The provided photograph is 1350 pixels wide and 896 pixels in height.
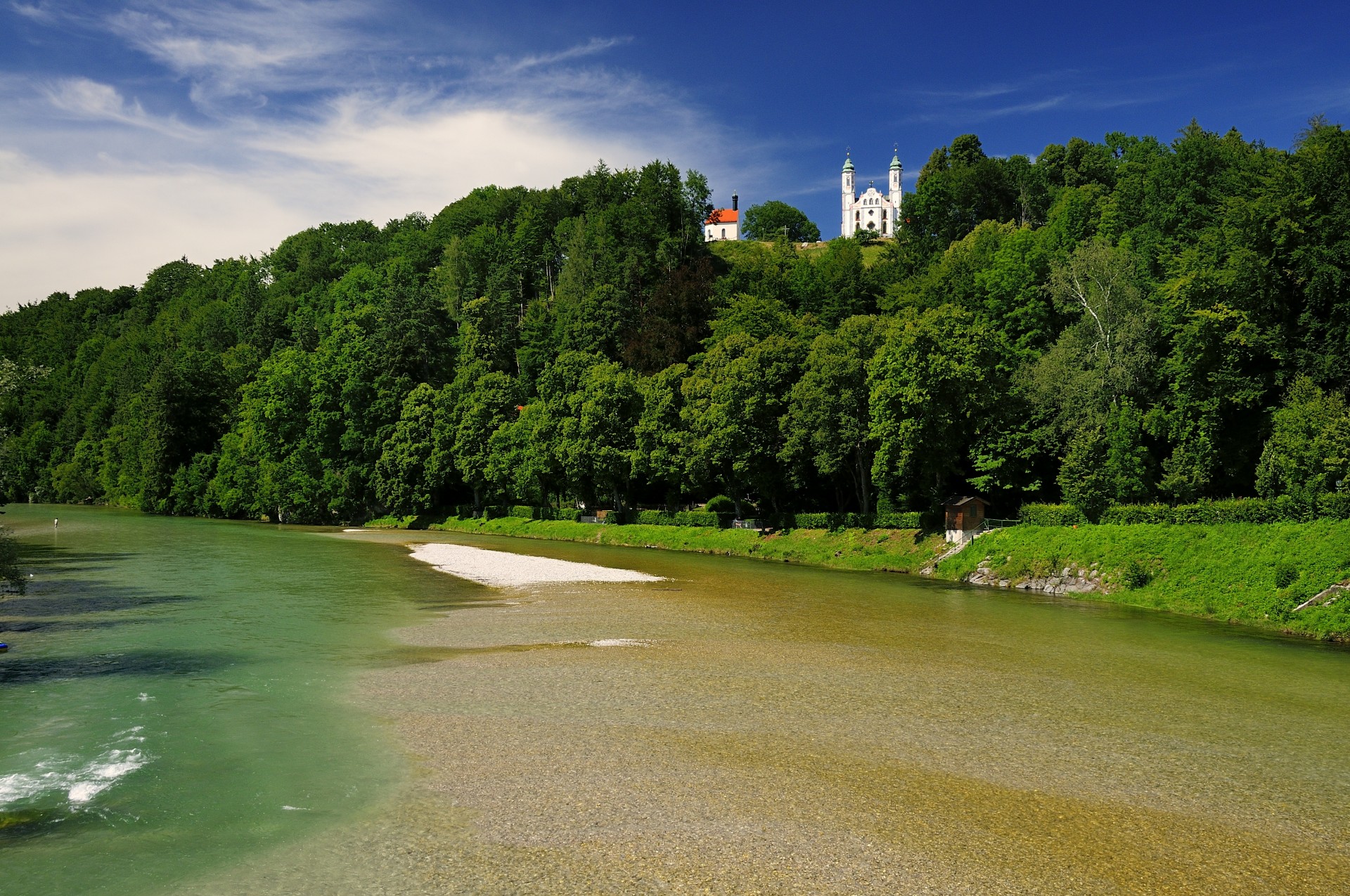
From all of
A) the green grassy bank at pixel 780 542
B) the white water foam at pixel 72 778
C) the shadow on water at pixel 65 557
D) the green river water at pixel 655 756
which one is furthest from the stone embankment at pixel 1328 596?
the shadow on water at pixel 65 557

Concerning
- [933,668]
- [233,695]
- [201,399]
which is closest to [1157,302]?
[933,668]

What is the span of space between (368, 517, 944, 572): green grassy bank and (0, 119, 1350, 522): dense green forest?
138 inches

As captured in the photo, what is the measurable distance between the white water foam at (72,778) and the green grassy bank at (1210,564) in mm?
33241

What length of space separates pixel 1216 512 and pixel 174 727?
39909 millimetres

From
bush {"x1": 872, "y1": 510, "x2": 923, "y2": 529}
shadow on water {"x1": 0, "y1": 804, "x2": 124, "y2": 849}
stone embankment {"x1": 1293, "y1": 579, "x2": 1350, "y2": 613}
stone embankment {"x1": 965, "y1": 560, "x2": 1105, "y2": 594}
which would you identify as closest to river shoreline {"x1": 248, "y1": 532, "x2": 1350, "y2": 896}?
shadow on water {"x1": 0, "y1": 804, "x2": 124, "y2": 849}

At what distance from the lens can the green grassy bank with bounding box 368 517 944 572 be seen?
50.7 meters

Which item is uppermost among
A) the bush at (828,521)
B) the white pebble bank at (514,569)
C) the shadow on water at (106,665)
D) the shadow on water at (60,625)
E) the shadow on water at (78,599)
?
the bush at (828,521)

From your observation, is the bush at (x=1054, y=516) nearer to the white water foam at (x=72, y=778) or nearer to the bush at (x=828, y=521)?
the bush at (x=828, y=521)

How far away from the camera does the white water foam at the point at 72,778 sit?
12.1 metres

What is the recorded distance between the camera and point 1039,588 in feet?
136

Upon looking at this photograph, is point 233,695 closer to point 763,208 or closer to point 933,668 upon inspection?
point 933,668

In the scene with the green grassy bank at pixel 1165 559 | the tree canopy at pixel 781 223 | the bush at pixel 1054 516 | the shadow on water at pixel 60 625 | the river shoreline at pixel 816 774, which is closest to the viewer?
the river shoreline at pixel 816 774

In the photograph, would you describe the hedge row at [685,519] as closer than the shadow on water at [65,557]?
No

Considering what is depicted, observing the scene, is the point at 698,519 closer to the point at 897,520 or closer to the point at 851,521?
the point at 851,521
